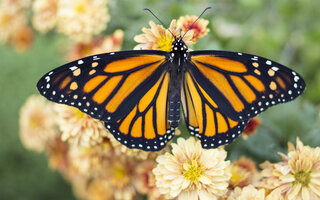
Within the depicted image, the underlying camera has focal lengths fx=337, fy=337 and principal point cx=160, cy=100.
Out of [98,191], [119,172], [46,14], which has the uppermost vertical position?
[46,14]

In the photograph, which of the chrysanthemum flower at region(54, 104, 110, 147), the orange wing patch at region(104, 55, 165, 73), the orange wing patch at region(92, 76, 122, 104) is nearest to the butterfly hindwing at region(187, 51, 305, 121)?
the orange wing patch at region(104, 55, 165, 73)

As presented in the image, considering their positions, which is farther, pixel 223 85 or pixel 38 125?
pixel 38 125

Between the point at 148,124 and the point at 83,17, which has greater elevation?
the point at 83,17

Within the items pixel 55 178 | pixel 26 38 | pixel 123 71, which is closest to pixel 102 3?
pixel 123 71

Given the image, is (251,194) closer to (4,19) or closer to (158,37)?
(158,37)

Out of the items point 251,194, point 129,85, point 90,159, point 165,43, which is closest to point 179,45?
point 165,43
